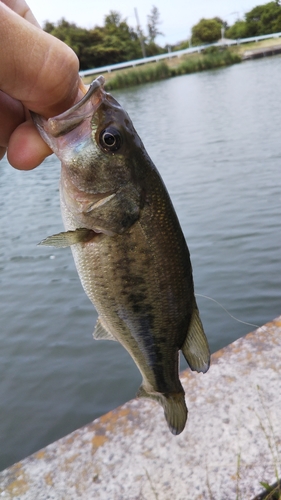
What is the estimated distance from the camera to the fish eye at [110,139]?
1884 mm

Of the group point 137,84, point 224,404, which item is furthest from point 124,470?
point 137,84

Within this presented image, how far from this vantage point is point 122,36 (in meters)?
85.1

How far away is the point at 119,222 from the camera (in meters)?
1.93

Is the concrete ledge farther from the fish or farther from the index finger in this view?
the index finger

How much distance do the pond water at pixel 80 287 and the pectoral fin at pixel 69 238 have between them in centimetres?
325

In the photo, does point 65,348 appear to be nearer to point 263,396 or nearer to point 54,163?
point 263,396

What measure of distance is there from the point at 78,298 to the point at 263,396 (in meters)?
4.44

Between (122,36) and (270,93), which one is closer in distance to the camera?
(270,93)

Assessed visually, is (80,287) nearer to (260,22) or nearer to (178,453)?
(178,453)

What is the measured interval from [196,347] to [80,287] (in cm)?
544

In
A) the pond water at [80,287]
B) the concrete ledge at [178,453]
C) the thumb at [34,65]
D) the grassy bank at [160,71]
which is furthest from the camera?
the grassy bank at [160,71]

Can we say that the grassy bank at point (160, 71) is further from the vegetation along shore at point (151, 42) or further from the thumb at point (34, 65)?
the thumb at point (34, 65)

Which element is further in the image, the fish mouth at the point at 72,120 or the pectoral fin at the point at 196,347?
the pectoral fin at the point at 196,347

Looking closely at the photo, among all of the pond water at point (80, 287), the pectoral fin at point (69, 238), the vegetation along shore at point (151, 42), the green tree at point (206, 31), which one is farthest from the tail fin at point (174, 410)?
the green tree at point (206, 31)
